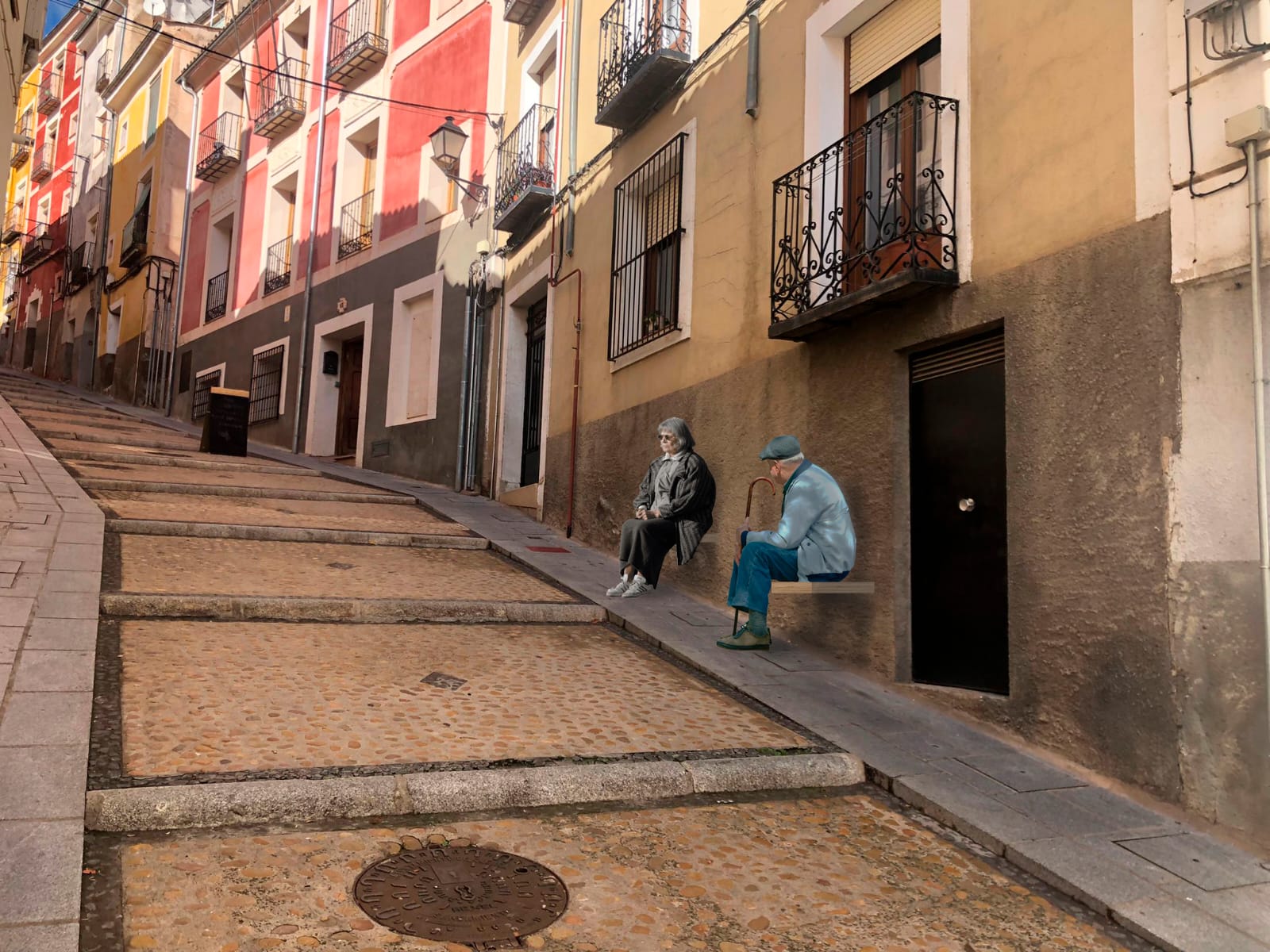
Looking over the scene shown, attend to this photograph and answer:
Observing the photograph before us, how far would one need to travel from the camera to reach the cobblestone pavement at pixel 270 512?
8.11 m

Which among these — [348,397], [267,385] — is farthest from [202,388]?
[348,397]

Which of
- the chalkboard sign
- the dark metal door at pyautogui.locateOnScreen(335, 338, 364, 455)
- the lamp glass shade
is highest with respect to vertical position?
the lamp glass shade

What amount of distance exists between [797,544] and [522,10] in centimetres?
916

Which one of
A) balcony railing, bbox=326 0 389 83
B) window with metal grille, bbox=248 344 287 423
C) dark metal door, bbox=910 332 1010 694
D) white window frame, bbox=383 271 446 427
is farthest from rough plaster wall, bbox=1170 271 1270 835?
window with metal grille, bbox=248 344 287 423

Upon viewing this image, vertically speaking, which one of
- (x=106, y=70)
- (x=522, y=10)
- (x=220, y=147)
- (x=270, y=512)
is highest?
(x=106, y=70)

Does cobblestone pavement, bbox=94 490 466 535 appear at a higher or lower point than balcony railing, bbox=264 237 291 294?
lower

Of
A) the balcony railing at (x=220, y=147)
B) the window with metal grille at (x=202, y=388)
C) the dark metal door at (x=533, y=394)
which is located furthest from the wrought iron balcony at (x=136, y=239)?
the dark metal door at (x=533, y=394)

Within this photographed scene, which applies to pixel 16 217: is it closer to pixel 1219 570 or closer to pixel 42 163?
pixel 42 163

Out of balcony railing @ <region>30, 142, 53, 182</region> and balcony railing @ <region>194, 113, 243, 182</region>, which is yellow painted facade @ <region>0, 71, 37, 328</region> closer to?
balcony railing @ <region>30, 142, 53, 182</region>

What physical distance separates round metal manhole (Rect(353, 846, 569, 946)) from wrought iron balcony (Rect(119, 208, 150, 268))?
23.1 m

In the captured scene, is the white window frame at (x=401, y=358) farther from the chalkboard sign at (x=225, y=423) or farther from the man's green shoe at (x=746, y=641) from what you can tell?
the man's green shoe at (x=746, y=641)

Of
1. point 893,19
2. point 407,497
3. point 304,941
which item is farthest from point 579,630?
point 407,497

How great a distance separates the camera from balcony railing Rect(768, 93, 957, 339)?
17.5 ft

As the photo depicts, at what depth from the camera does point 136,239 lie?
22797 mm
